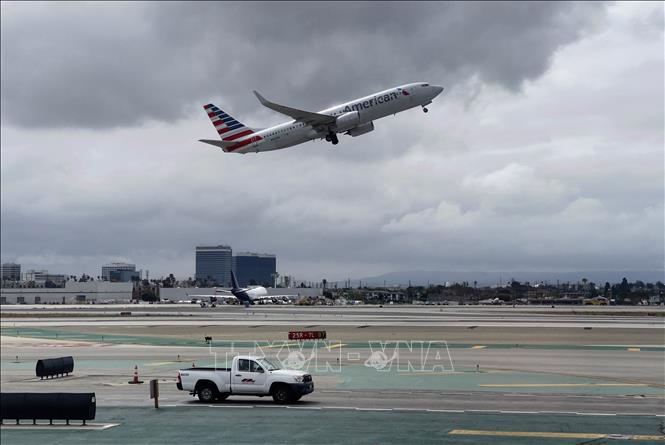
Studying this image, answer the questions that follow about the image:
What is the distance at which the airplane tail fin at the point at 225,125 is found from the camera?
70.6 metres

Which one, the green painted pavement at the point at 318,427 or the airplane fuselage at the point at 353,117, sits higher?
the airplane fuselage at the point at 353,117

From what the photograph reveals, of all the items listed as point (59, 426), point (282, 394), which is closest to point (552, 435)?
point (282, 394)

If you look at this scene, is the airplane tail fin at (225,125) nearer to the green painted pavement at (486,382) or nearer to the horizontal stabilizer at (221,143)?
the horizontal stabilizer at (221,143)

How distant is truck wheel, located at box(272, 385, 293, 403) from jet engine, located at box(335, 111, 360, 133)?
2911cm

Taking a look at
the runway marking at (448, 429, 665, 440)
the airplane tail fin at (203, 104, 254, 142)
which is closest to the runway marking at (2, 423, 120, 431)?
the runway marking at (448, 429, 665, 440)

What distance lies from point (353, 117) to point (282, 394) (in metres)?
29.5

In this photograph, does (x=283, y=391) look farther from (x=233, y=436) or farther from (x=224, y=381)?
(x=233, y=436)

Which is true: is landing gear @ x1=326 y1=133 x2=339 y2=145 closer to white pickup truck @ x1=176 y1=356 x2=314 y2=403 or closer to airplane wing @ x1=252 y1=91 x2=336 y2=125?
airplane wing @ x1=252 y1=91 x2=336 y2=125

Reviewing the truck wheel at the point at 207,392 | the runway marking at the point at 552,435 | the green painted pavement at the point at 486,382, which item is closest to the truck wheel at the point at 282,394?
the truck wheel at the point at 207,392

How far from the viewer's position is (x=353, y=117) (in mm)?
63562

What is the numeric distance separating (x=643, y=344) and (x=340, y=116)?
3473 centimetres

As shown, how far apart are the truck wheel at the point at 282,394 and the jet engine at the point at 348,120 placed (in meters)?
29.1

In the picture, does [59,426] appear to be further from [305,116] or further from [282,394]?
[305,116]

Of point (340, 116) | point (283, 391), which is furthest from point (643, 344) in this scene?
point (283, 391)
